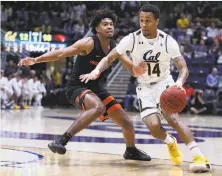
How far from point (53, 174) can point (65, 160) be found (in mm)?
1035

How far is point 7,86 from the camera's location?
18547 mm

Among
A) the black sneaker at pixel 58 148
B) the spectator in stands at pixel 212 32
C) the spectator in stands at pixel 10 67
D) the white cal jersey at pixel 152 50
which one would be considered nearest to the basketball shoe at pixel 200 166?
the white cal jersey at pixel 152 50

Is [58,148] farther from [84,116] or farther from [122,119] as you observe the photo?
[122,119]

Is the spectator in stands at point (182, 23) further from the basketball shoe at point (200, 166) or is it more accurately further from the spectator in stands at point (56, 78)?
the basketball shoe at point (200, 166)

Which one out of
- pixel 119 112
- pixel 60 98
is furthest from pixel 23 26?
pixel 119 112

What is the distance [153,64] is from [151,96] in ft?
1.22

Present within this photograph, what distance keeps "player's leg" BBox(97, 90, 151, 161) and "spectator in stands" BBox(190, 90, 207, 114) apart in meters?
A: 11.6

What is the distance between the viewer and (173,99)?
5359 mm

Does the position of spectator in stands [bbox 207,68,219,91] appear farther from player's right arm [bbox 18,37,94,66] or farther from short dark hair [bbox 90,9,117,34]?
player's right arm [bbox 18,37,94,66]

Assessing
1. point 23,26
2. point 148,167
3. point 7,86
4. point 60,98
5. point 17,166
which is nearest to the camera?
point 17,166

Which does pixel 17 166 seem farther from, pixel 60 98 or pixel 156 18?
pixel 60 98

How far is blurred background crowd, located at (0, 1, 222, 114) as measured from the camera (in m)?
18.1

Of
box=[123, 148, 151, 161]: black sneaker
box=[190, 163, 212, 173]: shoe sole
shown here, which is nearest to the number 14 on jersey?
box=[123, 148, 151, 161]: black sneaker

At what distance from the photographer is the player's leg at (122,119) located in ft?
20.5
